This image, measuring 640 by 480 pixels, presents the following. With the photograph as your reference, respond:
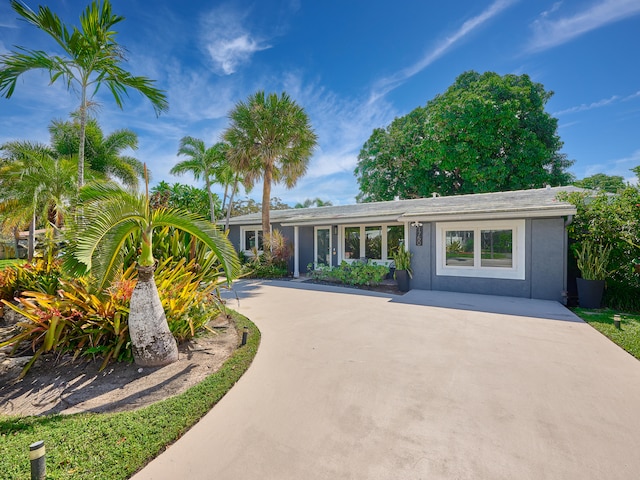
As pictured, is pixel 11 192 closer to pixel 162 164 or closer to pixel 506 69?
pixel 162 164

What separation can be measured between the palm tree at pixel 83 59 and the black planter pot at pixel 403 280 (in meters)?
9.17

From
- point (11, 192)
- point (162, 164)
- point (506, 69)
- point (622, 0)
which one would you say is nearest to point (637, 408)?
point (622, 0)

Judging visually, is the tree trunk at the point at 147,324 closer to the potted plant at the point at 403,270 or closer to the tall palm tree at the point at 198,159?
the potted plant at the point at 403,270

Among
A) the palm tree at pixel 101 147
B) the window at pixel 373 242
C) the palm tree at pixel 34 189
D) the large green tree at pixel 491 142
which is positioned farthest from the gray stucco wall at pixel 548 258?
the palm tree at pixel 101 147

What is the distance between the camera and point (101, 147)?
15.4 metres

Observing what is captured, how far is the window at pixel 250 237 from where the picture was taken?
1692cm

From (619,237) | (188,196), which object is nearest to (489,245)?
(619,237)

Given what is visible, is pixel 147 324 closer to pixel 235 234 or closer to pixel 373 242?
pixel 373 242

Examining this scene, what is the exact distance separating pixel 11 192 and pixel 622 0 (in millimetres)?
22422

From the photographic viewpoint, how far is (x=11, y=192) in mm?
11602

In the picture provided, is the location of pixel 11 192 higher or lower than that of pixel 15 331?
higher

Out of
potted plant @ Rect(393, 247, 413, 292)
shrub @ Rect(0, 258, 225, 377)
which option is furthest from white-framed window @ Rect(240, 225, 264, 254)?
shrub @ Rect(0, 258, 225, 377)

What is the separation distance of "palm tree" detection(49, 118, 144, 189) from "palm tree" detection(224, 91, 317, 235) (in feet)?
22.3

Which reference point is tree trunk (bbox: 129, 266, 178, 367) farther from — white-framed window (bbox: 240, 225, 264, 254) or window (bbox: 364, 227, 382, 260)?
white-framed window (bbox: 240, 225, 264, 254)
